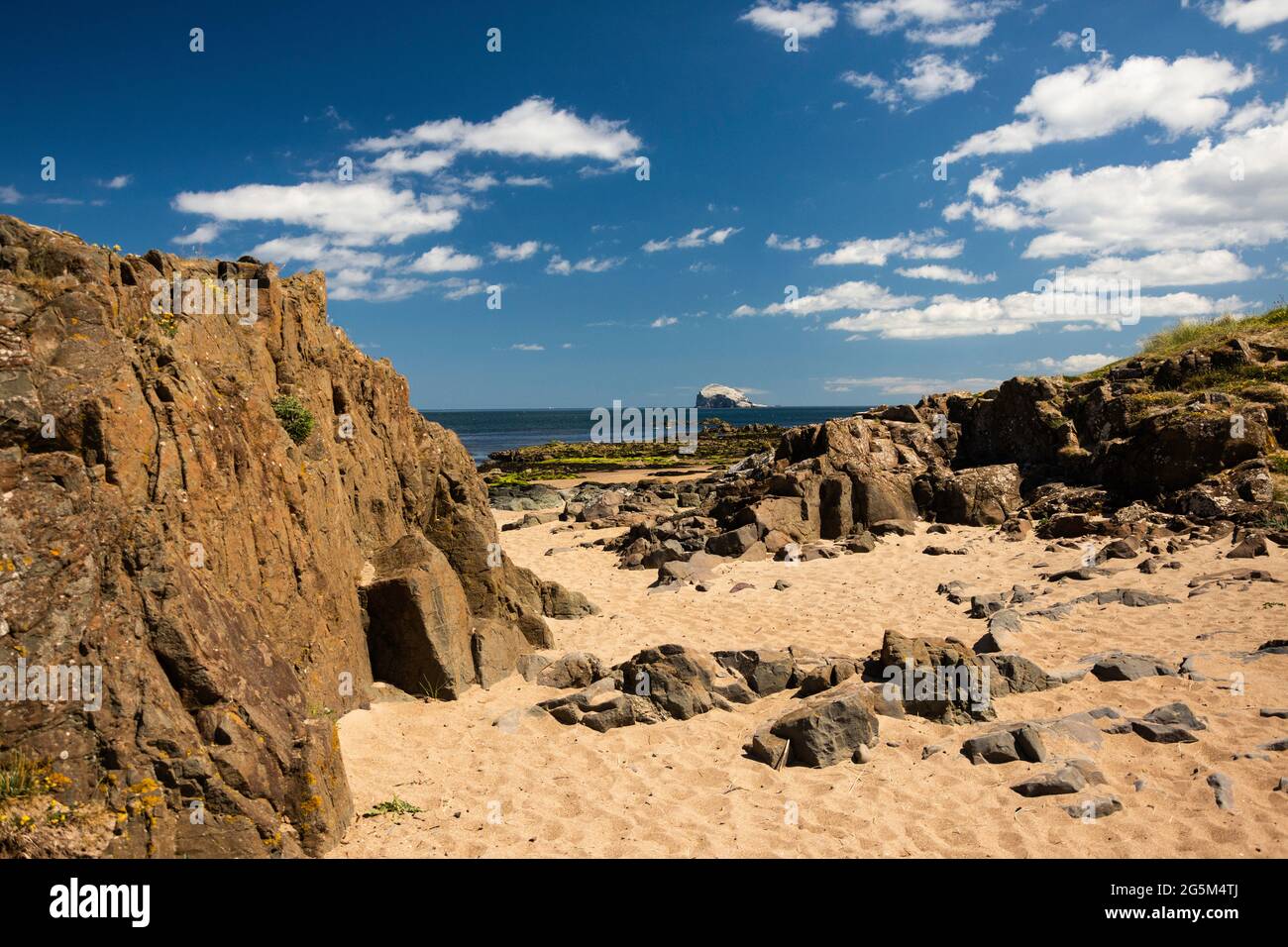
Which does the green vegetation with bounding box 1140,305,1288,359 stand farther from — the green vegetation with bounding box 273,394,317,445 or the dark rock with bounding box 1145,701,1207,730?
the green vegetation with bounding box 273,394,317,445

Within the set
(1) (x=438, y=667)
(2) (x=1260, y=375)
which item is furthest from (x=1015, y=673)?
(2) (x=1260, y=375)

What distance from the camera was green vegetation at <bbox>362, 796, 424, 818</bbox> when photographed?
788 centimetres

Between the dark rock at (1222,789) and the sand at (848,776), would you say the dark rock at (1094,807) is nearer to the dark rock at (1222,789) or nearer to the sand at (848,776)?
the sand at (848,776)

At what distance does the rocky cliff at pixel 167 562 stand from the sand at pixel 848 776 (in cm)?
129

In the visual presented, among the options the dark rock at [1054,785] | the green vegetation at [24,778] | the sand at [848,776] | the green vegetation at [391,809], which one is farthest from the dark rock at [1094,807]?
the green vegetation at [24,778]

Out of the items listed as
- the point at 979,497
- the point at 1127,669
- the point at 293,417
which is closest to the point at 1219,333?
the point at 979,497

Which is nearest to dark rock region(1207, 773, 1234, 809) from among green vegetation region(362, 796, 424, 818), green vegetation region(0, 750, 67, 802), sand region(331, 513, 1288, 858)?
sand region(331, 513, 1288, 858)

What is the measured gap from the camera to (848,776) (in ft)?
29.9

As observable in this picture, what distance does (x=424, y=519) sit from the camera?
14.4 metres

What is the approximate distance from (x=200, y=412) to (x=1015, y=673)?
11.3 meters

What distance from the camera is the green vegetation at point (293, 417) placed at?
10.9 m

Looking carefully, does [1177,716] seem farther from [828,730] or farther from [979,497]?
[979,497]

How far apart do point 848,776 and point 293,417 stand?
28.7 feet

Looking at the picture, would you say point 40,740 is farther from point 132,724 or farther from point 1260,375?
point 1260,375
